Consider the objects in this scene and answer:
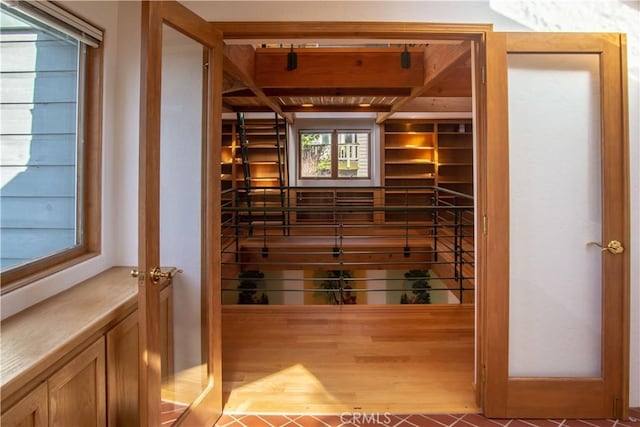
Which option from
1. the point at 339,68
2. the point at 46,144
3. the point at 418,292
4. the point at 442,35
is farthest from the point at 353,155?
the point at 46,144

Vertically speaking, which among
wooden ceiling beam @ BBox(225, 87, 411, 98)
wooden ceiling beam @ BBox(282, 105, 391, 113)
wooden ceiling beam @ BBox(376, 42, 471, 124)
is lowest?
wooden ceiling beam @ BBox(376, 42, 471, 124)

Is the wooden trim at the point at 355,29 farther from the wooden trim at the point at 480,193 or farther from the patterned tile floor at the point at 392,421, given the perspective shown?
the patterned tile floor at the point at 392,421

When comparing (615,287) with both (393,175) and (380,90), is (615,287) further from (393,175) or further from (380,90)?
(393,175)

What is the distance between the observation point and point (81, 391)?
134 centimetres

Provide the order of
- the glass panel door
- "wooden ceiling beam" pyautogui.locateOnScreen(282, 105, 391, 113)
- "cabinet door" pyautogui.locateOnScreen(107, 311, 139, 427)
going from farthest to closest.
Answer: "wooden ceiling beam" pyautogui.locateOnScreen(282, 105, 391, 113) → the glass panel door → "cabinet door" pyautogui.locateOnScreen(107, 311, 139, 427)

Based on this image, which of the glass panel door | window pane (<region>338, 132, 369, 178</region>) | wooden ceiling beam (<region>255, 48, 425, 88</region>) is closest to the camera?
the glass panel door

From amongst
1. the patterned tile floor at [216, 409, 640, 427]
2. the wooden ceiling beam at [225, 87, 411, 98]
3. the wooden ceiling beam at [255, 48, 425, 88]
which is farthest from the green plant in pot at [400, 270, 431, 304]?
the patterned tile floor at [216, 409, 640, 427]

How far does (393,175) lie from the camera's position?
25.4ft

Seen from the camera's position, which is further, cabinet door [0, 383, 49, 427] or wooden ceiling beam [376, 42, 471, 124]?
wooden ceiling beam [376, 42, 471, 124]

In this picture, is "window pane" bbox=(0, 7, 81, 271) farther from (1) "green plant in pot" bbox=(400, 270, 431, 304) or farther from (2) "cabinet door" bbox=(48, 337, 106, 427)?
(1) "green plant in pot" bbox=(400, 270, 431, 304)

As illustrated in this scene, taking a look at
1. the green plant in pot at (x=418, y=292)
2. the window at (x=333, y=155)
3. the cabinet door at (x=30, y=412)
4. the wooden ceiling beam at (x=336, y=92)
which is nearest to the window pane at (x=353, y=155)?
the window at (x=333, y=155)

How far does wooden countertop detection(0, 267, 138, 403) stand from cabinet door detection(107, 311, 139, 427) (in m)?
0.07

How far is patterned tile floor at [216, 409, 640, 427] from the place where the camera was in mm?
1908

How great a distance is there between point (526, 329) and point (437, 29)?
5.26ft
